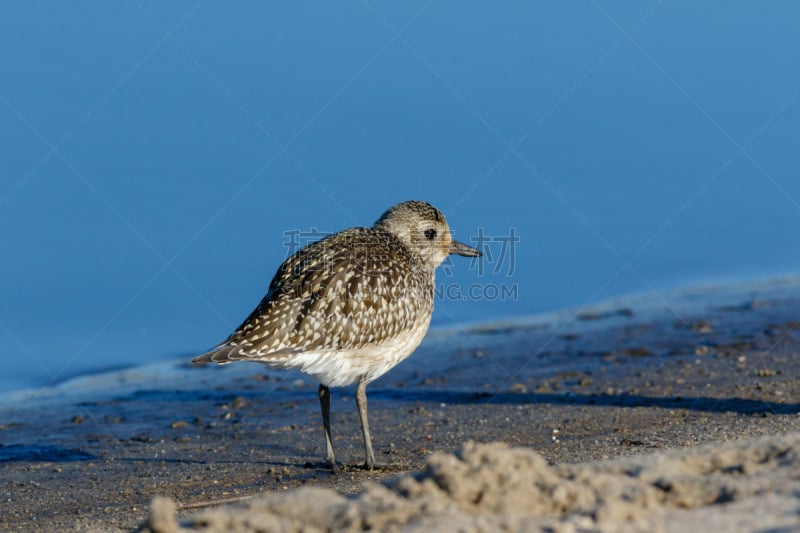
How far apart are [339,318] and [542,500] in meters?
3.87

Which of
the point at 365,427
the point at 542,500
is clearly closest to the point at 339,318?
the point at 365,427

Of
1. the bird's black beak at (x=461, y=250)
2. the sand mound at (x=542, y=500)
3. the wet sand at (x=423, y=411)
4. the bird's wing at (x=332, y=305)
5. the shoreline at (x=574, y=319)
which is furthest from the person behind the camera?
the shoreline at (x=574, y=319)

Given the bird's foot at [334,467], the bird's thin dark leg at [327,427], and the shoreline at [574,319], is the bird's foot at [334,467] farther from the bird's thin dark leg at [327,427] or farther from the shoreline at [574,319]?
the shoreline at [574,319]

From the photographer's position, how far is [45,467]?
30.0ft

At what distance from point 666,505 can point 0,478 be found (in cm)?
589

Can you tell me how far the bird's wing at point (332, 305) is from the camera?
8.30 m

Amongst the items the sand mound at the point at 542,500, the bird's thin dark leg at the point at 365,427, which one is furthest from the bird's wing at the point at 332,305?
the sand mound at the point at 542,500

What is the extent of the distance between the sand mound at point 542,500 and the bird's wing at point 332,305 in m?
3.28

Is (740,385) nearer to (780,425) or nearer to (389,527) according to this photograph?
(780,425)

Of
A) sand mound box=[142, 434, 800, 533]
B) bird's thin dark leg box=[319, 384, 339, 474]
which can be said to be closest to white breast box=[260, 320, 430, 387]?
bird's thin dark leg box=[319, 384, 339, 474]

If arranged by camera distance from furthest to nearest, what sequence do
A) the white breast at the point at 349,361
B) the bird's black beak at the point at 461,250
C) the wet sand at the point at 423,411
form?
the bird's black beak at the point at 461,250, the white breast at the point at 349,361, the wet sand at the point at 423,411

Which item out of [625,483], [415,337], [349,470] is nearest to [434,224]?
[415,337]

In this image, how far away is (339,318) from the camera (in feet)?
27.7

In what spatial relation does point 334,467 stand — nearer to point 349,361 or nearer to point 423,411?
point 349,361
